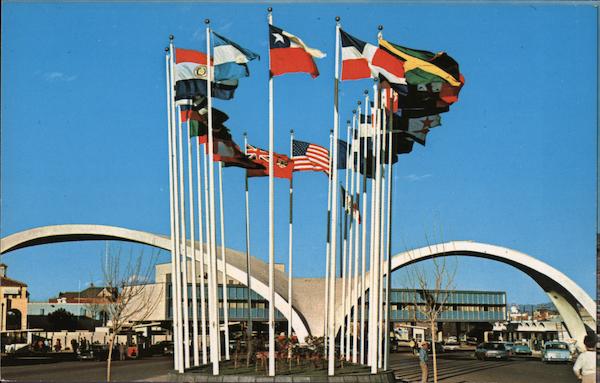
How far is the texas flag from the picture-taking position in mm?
18609

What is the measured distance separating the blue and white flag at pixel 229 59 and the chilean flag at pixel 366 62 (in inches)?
93.6

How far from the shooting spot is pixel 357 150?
987 inches

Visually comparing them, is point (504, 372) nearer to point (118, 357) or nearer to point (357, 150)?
point (357, 150)

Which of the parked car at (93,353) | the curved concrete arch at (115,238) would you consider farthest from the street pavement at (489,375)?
the parked car at (93,353)

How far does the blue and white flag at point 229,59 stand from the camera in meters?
19.9

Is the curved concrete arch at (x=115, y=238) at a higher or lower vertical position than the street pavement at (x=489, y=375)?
higher

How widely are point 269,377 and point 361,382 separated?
2.24m

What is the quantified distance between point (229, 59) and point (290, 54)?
203cm

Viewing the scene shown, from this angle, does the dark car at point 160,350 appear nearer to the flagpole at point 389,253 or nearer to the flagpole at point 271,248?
the flagpole at point 389,253

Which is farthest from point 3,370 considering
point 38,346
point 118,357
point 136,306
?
point 136,306

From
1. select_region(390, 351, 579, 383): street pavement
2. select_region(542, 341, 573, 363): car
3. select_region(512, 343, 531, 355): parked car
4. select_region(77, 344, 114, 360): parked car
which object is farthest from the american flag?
select_region(512, 343, 531, 355): parked car

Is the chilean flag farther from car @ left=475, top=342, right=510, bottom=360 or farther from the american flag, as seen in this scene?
car @ left=475, top=342, right=510, bottom=360

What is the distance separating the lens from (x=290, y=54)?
18688 millimetres

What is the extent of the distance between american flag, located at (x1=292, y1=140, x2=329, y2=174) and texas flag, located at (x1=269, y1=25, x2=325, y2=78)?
728cm
